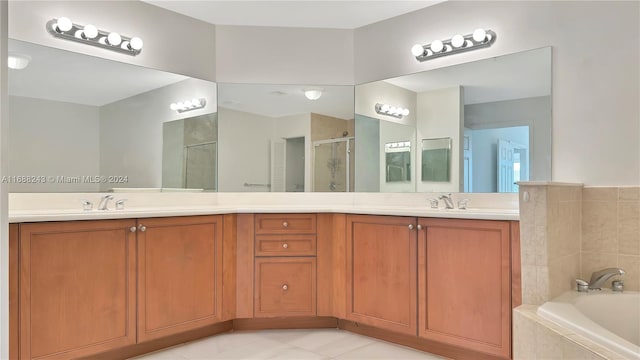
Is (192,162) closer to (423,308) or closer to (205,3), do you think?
(205,3)

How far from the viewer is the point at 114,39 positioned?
2828 mm

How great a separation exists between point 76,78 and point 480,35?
2474 mm

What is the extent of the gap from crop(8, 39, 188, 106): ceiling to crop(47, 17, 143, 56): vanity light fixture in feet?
0.30

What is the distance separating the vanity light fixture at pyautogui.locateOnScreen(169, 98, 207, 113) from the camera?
3149 mm

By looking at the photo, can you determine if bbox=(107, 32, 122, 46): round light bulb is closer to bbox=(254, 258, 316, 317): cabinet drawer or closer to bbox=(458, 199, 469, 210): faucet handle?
bbox=(254, 258, 316, 317): cabinet drawer

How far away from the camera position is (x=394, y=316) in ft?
8.68

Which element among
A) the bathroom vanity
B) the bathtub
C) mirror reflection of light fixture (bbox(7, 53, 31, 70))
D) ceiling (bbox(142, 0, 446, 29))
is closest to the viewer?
the bathtub

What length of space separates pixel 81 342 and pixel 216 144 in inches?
63.1

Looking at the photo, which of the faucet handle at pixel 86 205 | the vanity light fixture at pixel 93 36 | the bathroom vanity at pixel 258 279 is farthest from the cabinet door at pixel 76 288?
the vanity light fixture at pixel 93 36

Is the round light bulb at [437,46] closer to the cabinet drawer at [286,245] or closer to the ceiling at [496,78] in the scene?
the ceiling at [496,78]

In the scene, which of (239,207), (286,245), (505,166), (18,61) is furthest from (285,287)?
(18,61)

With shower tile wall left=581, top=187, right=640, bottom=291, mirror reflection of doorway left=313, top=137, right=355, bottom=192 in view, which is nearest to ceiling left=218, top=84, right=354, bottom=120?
mirror reflection of doorway left=313, top=137, right=355, bottom=192

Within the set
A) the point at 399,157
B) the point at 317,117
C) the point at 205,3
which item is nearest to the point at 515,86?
the point at 399,157

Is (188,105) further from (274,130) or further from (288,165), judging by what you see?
(288,165)
